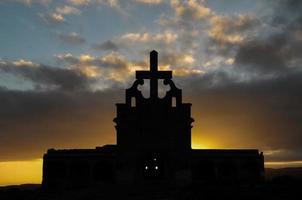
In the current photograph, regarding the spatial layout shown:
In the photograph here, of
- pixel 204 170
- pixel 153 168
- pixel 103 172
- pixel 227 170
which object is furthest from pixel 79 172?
pixel 227 170

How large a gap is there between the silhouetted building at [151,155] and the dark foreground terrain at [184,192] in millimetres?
3047

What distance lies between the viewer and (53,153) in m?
51.8

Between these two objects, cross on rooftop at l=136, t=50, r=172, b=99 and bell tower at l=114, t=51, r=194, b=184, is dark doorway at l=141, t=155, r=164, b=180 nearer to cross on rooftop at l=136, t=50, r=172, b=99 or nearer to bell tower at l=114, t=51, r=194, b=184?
bell tower at l=114, t=51, r=194, b=184

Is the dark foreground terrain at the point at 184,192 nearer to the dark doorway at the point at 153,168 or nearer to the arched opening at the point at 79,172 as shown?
the dark doorway at the point at 153,168

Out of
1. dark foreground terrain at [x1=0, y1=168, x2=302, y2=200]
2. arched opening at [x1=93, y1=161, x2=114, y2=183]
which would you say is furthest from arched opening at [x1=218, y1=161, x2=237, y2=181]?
arched opening at [x1=93, y1=161, x2=114, y2=183]

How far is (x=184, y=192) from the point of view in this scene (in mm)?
39500

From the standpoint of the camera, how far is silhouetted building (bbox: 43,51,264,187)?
4931 cm

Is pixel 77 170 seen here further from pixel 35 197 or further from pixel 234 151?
pixel 234 151

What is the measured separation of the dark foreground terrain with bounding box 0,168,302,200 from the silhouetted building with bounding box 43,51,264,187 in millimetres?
3047

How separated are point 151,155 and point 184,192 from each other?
37.3 ft

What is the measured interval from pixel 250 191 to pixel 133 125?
1614cm

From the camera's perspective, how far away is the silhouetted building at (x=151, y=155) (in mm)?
49312

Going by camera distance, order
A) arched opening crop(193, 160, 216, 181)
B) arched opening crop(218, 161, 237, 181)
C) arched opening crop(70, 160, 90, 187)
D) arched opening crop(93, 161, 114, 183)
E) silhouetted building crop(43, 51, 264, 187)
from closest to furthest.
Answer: silhouetted building crop(43, 51, 264, 187), arched opening crop(70, 160, 90, 187), arched opening crop(193, 160, 216, 181), arched opening crop(218, 161, 237, 181), arched opening crop(93, 161, 114, 183)

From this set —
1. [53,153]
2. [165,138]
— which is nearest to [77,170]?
[53,153]
